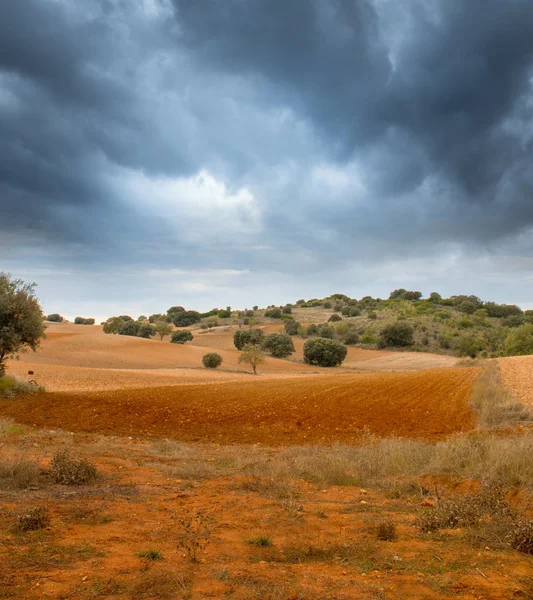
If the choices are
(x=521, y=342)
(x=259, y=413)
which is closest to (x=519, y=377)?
(x=259, y=413)

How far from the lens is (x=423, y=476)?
8.96 metres

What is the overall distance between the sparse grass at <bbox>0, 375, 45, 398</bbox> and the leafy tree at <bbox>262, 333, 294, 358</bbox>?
51072 millimetres

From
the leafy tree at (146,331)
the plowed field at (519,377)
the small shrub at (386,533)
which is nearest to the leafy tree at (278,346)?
the leafy tree at (146,331)

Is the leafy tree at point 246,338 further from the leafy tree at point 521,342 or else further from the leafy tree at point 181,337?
the leafy tree at point 521,342

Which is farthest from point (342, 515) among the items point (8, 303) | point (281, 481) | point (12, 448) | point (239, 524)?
point (8, 303)

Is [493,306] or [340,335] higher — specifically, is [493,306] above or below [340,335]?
above

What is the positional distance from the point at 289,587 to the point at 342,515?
2.75m

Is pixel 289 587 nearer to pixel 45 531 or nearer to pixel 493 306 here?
pixel 45 531

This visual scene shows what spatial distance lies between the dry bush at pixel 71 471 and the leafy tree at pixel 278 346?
65.6m

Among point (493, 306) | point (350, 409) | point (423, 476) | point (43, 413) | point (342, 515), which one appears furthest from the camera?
point (493, 306)

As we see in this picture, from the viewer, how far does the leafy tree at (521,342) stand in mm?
68688

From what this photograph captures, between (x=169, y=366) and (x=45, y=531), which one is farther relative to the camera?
(x=169, y=366)

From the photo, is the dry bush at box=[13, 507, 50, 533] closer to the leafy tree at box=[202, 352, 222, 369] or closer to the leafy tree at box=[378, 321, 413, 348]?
the leafy tree at box=[202, 352, 222, 369]

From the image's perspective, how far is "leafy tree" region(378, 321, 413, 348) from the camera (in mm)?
87062
